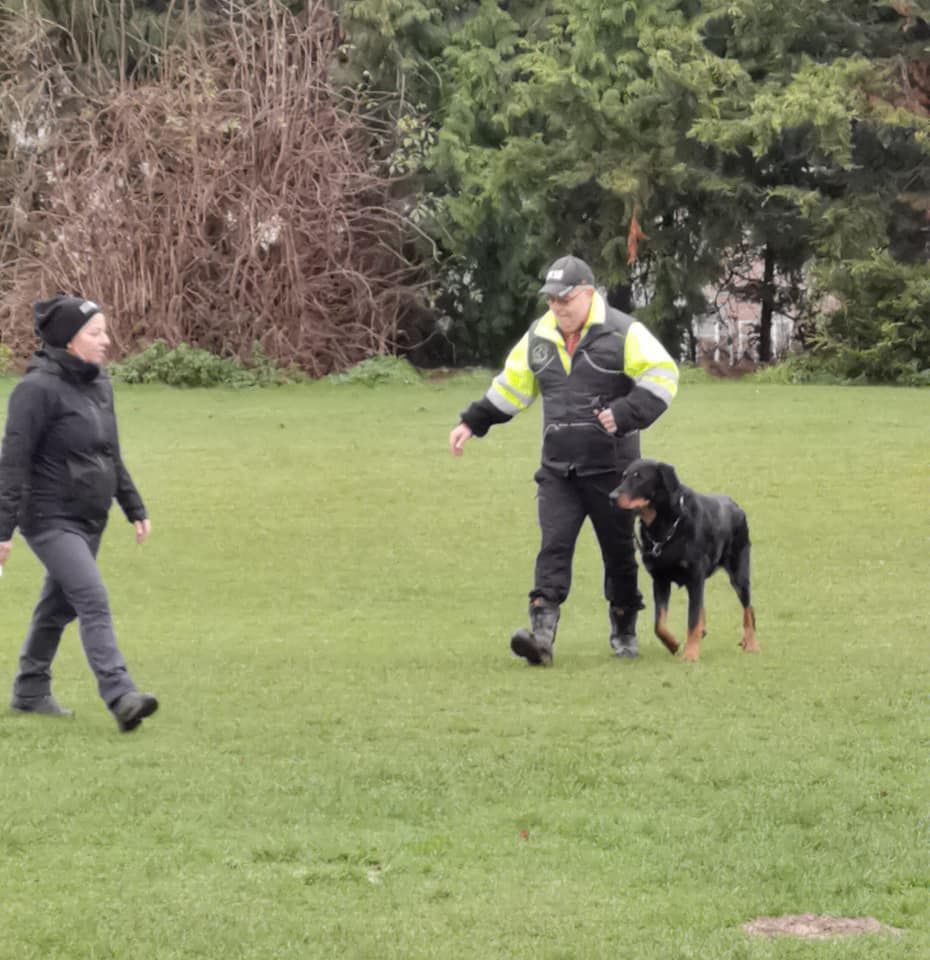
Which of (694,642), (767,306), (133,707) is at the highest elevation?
(133,707)

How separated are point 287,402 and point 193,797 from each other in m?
20.2

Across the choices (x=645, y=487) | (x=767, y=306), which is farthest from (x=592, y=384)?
(x=767, y=306)

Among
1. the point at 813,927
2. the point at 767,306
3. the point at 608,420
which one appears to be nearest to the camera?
the point at 813,927

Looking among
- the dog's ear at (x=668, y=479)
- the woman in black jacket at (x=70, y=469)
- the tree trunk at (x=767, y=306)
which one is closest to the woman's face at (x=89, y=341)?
the woman in black jacket at (x=70, y=469)

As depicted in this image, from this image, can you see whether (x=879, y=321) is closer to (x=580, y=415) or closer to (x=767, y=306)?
(x=767, y=306)

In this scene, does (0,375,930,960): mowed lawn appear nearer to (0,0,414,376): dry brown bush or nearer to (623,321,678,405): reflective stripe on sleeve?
(623,321,678,405): reflective stripe on sleeve

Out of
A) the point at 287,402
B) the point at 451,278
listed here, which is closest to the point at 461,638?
the point at 287,402

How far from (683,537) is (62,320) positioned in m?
3.52

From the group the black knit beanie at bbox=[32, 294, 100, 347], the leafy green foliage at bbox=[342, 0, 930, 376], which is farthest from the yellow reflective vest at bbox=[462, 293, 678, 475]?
the leafy green foliage at bbox=[342, 0, 930, 376]

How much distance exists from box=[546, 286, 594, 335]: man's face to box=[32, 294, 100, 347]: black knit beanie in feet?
8.17

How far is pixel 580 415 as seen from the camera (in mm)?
10352

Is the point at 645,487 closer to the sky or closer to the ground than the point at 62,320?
closer to the ground

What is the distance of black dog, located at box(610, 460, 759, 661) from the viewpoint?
1023cm

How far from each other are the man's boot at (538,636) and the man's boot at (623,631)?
0.36m
